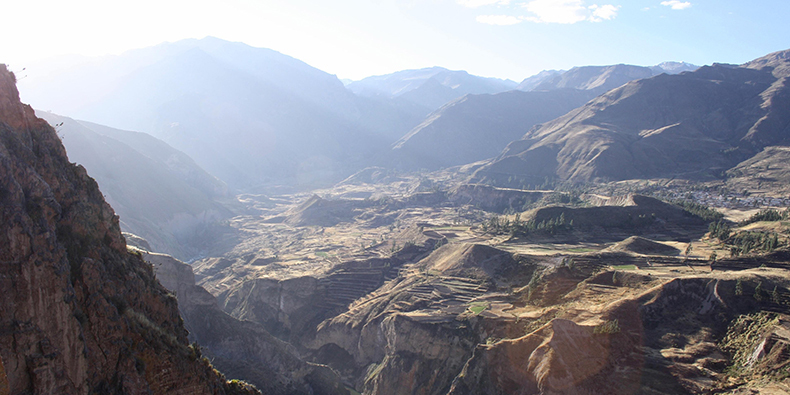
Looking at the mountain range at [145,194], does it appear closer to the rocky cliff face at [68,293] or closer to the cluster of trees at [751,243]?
the rocky cliff face at [68,293]

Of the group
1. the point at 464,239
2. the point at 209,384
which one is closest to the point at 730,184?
the point at 464,239

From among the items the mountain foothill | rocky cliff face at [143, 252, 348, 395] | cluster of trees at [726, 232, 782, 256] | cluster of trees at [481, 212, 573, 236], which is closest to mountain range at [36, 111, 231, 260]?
the mountain foothill

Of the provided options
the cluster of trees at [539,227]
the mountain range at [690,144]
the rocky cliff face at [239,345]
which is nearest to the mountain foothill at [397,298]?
the rocky cliff face at [239,345]

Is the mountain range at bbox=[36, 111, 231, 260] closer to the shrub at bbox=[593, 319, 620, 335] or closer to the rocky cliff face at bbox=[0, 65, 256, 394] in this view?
the rocky cliff face at bbox=[0, 65, 256, 394]

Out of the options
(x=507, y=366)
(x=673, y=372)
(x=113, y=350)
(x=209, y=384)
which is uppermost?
(x=113, y=350)

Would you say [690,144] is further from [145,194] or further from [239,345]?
[145,194]

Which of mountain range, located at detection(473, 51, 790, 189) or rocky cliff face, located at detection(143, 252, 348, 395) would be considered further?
mountain range, located at detection(473, 51, 790, 189)

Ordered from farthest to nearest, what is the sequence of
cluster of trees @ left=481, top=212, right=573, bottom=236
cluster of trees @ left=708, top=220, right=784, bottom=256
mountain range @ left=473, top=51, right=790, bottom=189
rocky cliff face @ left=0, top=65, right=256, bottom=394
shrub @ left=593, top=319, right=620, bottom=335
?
mountain range @ left=473, top=51, right=790, bottom=189 → cluster of trees @ left=481, top=212, right=573, bottom=236 → cluster of trees @ left=708, top=220, right=784, bottom=256 → shrub @ left=593, top=319, right=620, bottom=335 → rocky cliff face @ left=0, top=65, right=256, bottom=394

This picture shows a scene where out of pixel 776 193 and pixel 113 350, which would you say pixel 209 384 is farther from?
pixel 776 193

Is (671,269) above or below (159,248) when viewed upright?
above
